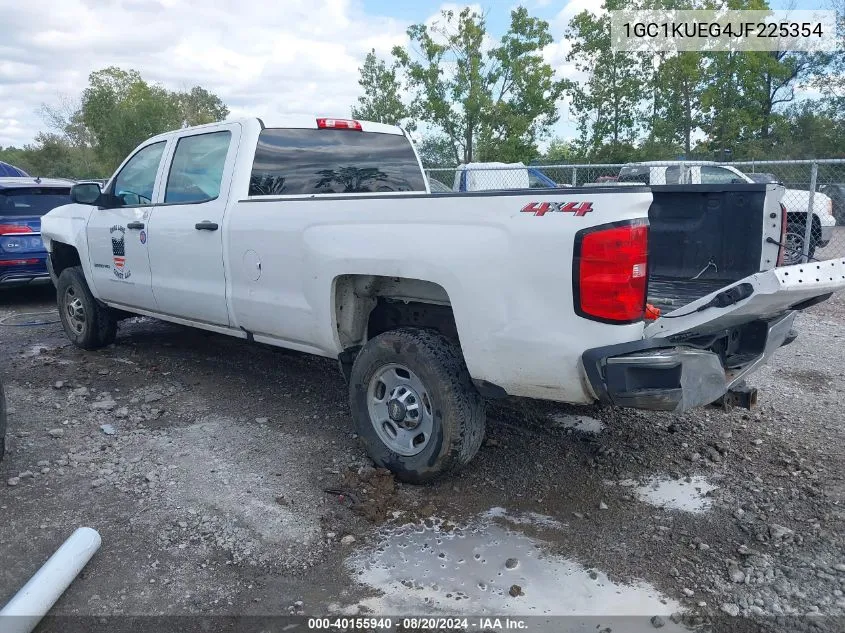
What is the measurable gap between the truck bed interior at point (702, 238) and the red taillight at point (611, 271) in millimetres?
1027

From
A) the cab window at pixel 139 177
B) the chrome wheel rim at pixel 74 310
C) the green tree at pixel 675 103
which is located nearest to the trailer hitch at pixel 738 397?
the cab window at pixel 139 177

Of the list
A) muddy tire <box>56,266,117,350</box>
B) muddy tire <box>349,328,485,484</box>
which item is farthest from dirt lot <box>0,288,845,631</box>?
muddy tire <box>56,266,117,350</box>

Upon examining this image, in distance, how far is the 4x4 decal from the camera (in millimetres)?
2998

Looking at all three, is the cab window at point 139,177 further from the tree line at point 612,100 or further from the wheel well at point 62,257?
the tree line at point 612,100

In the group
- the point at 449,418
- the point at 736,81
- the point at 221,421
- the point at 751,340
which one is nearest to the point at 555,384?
the point at 449,418

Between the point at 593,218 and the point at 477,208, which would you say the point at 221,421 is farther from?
the point at 593,218

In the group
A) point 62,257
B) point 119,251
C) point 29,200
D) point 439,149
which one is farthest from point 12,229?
point 439,149

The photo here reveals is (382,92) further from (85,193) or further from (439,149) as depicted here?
(85,193)

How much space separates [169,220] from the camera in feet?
17.3

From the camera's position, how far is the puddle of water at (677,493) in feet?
12.1

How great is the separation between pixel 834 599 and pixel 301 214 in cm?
319

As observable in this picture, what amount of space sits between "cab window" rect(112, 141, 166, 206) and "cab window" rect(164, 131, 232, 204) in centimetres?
29

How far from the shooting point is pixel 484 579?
3105 mm

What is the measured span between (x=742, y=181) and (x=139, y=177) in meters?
9.75
